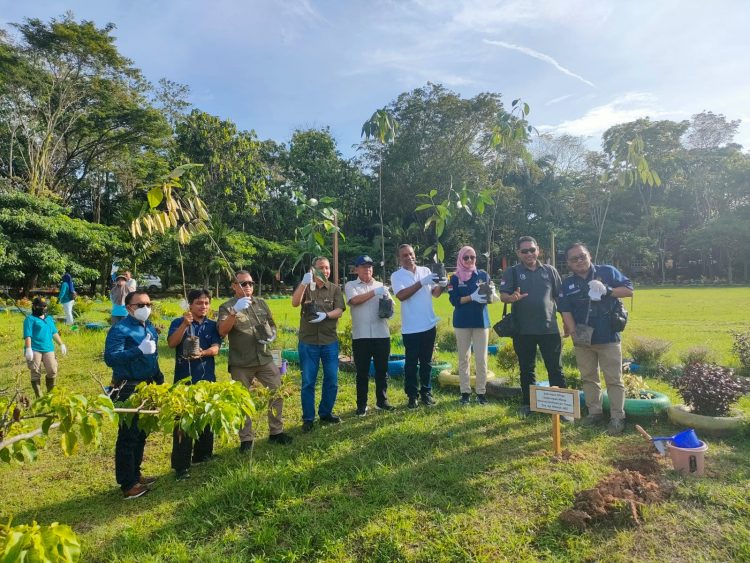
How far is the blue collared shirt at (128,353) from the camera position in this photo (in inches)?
131

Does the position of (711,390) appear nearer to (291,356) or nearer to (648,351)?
(648,351)

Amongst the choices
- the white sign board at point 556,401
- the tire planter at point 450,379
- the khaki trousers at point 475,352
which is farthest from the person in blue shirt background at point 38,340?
→ the white sign board at point 556,401

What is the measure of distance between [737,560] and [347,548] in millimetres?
2158

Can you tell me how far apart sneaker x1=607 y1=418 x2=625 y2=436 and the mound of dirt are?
1134 millimetres

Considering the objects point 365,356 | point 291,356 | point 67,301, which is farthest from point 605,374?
point 67,301

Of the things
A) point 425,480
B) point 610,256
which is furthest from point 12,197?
point 610,256

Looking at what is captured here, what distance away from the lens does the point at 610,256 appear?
35.2 metres

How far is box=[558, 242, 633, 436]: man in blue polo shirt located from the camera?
14.1 feet

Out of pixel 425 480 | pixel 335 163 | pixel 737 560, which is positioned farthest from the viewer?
pixel 335 163

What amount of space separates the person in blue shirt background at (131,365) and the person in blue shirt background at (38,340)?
368cm

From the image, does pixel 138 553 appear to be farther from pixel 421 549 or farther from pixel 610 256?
pixel 610 256

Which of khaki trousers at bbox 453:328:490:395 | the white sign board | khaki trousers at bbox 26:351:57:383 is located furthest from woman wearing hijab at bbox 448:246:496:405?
khaki trousers at bbox 26:351:57:383

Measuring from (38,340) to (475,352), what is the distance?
576 centimetres

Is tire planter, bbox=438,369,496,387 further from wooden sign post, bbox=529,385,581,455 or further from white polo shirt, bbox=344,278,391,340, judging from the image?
wooden sign post, bbox=529,385,581,455
